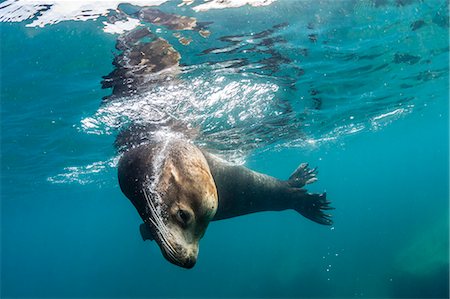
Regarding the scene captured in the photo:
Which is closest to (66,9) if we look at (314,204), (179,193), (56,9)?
(56,9)

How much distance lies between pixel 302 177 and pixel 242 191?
2126 millimetres

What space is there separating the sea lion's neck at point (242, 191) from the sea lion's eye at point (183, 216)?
2.55m

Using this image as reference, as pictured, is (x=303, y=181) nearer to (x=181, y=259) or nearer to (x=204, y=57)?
(x=204, y=57)

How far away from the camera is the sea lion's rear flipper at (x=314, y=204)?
7637 mm

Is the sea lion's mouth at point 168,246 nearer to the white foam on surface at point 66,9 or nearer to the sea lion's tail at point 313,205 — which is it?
the white foam on surface at point 66,9

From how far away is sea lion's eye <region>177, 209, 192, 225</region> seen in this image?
141 inches

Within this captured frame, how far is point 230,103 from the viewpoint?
34.9ft

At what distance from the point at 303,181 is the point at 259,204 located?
1468mm

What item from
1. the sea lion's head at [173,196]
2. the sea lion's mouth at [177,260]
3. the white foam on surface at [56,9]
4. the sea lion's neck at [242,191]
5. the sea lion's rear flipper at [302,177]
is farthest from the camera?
the sea lion's rear flipper at [302,177]

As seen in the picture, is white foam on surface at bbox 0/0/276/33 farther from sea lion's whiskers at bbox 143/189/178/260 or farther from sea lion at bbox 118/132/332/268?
sea lion's whiskers at bbox 143/189/178/260

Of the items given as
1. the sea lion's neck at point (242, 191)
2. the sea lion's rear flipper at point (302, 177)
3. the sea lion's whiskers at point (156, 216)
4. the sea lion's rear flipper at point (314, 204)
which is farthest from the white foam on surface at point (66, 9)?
the sea lion's rear flipper at point (314, 204)

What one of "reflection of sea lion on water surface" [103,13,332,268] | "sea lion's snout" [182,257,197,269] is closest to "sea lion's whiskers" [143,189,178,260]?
"reflection of sea lion on water surface" [103,13,332,268]

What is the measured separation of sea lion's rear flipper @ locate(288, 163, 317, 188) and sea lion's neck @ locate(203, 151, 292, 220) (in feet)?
1.36

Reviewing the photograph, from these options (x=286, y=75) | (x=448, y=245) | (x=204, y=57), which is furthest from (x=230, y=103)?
(x=448, y=245)
